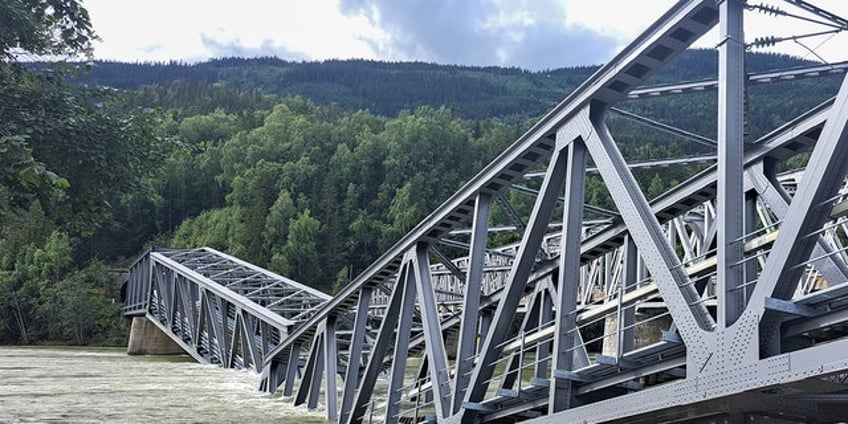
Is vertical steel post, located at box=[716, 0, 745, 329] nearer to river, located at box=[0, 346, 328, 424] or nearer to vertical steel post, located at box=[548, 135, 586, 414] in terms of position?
vertical steel post, located at box=[548, 135, 586, 414]

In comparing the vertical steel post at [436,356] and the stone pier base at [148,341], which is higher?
the vertical steel post at [436,356]

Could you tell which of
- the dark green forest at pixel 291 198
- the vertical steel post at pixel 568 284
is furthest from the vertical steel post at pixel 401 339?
the dark green forest at pixel 291 198

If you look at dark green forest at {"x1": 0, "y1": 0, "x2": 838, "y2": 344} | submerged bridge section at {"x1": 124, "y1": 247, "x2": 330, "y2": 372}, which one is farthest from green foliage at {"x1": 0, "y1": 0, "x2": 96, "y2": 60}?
dark green forest at {"x1": 0, "y1": 0, "x2": 838, "y2": 344}

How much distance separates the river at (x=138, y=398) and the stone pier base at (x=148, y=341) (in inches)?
854

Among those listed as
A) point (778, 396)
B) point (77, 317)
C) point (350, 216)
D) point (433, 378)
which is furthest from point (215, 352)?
point (350, 216)

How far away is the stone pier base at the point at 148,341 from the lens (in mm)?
63125

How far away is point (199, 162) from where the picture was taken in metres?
135

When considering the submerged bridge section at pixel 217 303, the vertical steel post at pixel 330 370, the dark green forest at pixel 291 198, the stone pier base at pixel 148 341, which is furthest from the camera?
the dark green forest at pixel 291 198

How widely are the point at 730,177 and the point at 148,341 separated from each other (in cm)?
6127

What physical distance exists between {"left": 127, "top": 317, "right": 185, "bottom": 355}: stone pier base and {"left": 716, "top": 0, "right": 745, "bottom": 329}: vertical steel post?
5968 centimetres

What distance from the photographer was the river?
21494 millimetres

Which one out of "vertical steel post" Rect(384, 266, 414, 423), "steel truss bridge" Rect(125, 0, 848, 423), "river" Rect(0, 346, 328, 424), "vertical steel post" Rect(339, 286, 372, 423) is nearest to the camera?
"steel truss bridge" Rect(125, 0, 848, 423)

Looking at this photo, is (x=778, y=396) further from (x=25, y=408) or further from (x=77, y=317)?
(x=77, y=317)

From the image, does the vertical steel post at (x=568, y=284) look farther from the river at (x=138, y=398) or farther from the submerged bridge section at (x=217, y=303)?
the submerged bridge section at (x=217, y=303)
